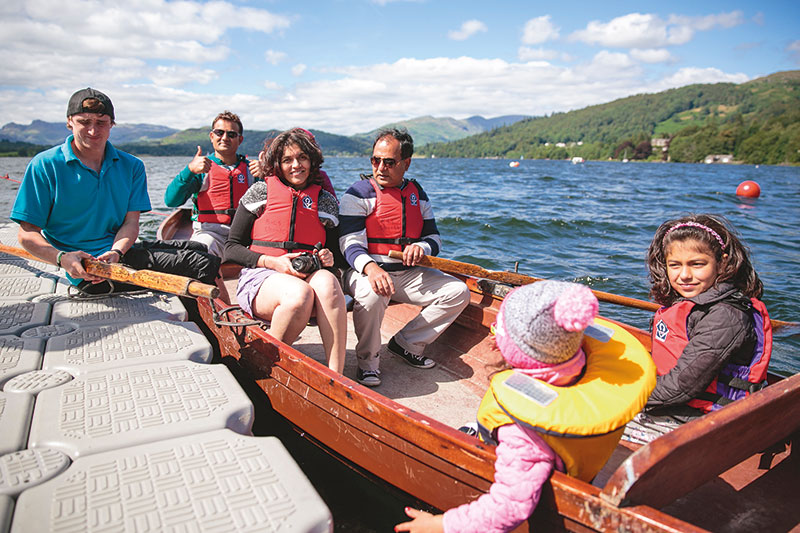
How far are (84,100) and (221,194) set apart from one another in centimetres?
215

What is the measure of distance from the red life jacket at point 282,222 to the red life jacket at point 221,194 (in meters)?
2.19

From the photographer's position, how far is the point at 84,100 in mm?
3176

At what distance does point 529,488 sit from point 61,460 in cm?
178

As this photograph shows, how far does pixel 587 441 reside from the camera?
5.72 ft

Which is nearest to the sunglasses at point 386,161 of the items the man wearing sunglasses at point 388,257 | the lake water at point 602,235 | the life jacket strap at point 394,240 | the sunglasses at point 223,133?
the man wearing sunglasses at point 388,257

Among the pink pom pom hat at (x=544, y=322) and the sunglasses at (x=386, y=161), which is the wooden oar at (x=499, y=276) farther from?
the pink pom pom hat at (x=544, y=322)

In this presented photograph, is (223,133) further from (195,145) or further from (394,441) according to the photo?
(195,145)

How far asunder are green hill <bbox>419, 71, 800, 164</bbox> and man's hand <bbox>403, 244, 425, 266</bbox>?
8140 cm

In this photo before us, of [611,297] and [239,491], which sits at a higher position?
[611,297]

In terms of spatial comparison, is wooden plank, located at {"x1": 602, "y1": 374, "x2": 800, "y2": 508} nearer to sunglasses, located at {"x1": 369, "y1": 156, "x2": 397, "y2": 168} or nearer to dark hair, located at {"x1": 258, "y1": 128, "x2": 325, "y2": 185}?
sunglasses, located at {"x1": 369, "y1": 156, "x2": 397, "y2": 168}

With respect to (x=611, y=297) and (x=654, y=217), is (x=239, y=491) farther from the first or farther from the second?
(x=654, y=217)

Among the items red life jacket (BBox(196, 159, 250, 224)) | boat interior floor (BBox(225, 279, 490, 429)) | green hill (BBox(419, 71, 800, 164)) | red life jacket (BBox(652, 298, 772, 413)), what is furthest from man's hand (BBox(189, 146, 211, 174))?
green hill (BBox(419, 71, 800, 164))

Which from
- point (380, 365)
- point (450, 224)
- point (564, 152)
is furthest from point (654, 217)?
point (564, 152)

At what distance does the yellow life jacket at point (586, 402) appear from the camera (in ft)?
5.18
